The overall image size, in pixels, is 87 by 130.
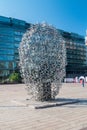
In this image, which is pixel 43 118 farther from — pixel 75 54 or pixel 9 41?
pixel 75 54

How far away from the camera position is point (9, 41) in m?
74.1

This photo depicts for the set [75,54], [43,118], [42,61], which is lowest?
[43,118]

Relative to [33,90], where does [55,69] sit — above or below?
above

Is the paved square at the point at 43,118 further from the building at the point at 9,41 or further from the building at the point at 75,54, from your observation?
the building at the point at 75,54

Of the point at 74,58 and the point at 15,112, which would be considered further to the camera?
the point at 74,58

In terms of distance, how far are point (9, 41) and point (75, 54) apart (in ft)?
94.2

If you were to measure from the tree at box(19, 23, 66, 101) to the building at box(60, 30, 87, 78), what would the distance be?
73.6m

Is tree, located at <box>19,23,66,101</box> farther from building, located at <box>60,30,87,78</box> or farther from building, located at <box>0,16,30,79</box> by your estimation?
building, located at <box>60,30,87,78</box>

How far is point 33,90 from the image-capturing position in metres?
12.2

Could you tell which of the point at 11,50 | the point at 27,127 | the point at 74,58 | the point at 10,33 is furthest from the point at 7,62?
the point at 27,127

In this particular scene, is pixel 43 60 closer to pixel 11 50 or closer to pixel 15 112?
pixel 15 112

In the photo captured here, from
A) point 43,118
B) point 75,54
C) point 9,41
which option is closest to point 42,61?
point 43,118

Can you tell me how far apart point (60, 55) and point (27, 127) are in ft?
18.6

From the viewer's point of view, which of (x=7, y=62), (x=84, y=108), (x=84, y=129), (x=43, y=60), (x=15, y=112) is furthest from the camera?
(x=7, y=62)
